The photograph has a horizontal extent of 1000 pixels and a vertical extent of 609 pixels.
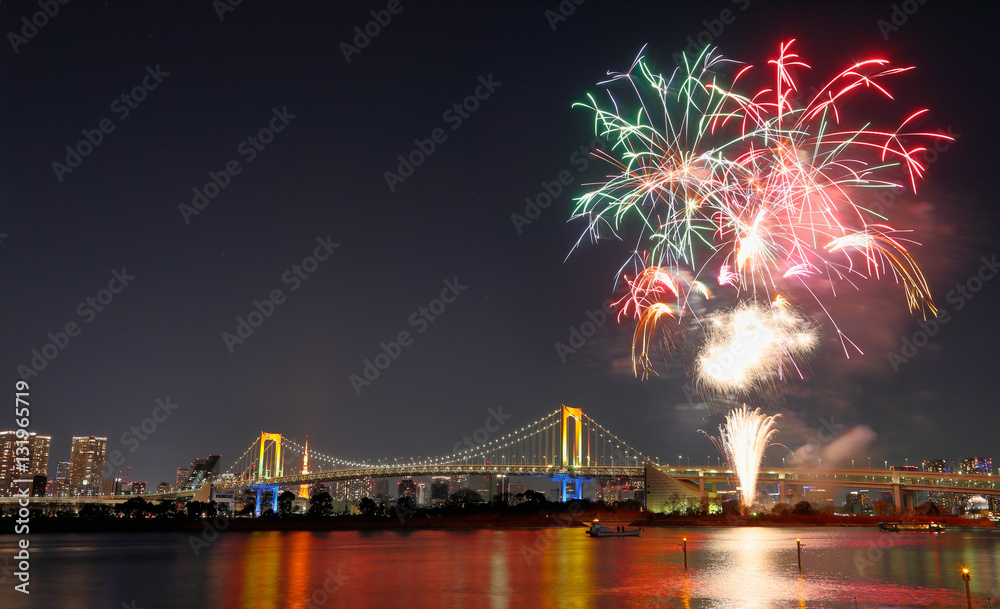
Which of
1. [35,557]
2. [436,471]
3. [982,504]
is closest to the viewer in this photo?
[35,557]

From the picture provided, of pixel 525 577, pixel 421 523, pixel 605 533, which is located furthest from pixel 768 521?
pixel 525 577

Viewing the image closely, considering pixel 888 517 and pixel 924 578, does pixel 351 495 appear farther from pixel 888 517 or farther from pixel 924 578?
pixel 924 578

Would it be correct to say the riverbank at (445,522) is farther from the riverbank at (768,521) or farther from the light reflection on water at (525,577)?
the light reflection on water at (525,577)

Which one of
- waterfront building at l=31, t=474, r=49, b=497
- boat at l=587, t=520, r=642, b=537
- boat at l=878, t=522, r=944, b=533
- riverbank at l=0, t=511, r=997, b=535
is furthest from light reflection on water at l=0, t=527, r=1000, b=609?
waterfront building at l=31, t=474, r=49, b=497

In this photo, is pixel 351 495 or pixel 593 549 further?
pixel 351 495

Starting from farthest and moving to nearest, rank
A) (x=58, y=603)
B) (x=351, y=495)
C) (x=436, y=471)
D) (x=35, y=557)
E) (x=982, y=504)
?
(x=351, y=495) → (x=982, y=504) → (x=436, y=471) → (x=35, y=557) → (x=58, y=603)

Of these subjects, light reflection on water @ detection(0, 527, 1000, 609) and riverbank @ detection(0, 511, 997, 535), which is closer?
light reflection on water @ detection(0, 527, 1000, 609)

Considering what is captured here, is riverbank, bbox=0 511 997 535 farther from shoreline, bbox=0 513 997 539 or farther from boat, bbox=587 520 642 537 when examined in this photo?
boat, bbox=587 520 642 537

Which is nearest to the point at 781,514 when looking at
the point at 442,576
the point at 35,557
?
the point at 442,576

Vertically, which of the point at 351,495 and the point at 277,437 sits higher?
the point at 277,437
